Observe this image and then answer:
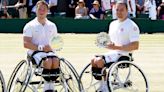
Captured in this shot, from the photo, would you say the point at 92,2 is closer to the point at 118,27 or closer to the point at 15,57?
the point at 15,57

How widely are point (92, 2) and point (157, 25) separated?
3.56 meters

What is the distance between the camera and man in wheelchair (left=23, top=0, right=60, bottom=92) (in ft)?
26.9

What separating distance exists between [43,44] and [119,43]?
114 cm

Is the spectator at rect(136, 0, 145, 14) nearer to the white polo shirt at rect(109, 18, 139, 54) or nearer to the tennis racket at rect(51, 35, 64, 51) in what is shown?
the white polo shirt at rect(109, 18, 139, 54)

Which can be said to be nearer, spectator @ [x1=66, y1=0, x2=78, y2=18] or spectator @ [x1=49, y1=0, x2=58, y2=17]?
spectator @ [x1=49, y1=0, x2=58, y2=17]

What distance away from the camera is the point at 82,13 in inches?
982

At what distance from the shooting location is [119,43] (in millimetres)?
8742

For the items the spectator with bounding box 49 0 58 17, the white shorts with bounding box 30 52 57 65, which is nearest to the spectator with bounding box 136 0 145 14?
the spectator with bounding box 49 0 58 17

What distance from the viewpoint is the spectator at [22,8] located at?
2536 centimetres

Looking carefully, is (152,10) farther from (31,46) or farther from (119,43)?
(31,46)

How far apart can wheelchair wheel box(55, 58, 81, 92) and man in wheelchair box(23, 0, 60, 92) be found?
5.1 inches

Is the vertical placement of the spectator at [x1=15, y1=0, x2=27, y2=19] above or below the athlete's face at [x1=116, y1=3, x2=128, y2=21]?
below

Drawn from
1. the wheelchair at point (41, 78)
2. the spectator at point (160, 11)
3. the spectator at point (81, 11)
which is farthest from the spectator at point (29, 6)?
the wheelchair at point (41, 78)

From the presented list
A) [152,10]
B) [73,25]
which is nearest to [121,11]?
[73,25]
